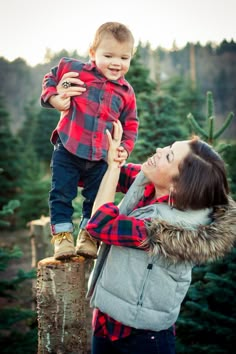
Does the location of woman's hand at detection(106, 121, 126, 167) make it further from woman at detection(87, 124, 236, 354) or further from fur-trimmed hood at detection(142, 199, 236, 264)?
fur-trimmed hood at detection(142, 199, 236, 264)

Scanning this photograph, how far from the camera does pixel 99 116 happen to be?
2.59 m

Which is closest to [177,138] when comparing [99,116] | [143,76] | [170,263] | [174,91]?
[143,76]

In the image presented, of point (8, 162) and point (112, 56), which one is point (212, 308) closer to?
point (112, 56)

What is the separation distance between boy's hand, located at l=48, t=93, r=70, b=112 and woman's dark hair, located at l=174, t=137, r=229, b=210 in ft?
2.66

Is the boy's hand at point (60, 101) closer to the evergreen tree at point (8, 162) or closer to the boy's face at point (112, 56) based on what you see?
the boy's face at point (112, 56)

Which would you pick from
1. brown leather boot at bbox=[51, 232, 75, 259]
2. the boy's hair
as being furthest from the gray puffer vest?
the boy's hair

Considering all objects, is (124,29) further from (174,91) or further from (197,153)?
(174,91)

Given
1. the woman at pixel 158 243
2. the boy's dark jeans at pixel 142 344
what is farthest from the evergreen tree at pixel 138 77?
the boy's dark jeans at pixel 142 344

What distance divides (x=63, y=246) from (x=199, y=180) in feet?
2.97

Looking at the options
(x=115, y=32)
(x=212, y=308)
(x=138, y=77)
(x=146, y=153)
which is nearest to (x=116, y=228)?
(x=115, y=32)

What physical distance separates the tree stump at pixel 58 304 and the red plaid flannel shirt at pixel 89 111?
0.70 m

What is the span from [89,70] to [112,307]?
144 centimetres

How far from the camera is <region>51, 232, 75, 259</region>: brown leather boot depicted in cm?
244

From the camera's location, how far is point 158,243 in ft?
7.01
